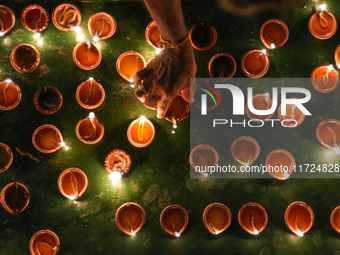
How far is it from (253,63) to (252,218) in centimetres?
131

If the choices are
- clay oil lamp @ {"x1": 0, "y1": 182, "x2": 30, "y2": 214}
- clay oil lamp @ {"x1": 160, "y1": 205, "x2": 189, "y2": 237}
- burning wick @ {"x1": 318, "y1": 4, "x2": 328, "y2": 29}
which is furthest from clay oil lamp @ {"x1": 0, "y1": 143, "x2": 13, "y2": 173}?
burning wick @ {"x1": 318, "y1": 4, "x2": 328, "y2": 29}

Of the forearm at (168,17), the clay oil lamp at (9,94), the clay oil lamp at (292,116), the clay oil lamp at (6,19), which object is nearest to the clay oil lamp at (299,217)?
the clay oil lamp at (292,116)

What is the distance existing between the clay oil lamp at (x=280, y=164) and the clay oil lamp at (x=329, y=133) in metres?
0.31

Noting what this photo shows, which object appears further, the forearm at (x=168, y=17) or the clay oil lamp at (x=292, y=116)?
the clay oil lamp at (x=292, y=116)

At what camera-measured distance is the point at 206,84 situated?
253 cm

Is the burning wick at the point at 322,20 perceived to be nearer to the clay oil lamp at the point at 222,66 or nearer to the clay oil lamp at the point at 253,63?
the clay oil lamp at the point at 253,63

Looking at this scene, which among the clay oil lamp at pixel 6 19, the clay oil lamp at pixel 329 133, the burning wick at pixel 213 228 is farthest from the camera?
the clay oil lamp at pixel 6 19

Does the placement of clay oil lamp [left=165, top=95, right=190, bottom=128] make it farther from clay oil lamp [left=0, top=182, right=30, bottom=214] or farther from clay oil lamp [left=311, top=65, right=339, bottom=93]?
clay oil lamp [left=0, top=182, right=30, bottom=214]

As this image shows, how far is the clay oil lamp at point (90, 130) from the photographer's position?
241 centimetres

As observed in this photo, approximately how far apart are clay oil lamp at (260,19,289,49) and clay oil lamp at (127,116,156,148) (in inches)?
49.0

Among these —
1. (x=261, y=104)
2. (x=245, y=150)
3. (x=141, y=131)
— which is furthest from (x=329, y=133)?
(x=141, y=131)

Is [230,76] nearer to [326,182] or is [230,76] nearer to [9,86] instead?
[326,182]

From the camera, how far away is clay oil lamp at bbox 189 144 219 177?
7.88 feet

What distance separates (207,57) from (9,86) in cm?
175
